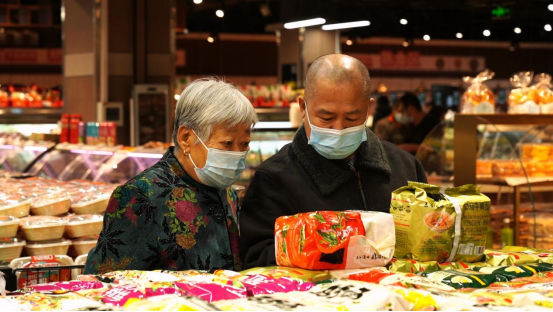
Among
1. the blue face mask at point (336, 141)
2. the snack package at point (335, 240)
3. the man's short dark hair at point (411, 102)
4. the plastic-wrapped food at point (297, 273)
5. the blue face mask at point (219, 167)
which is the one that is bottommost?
the plastic-wrapped food at point (297, 273)

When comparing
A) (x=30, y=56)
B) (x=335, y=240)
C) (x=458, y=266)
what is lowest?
(x=458, y=266)

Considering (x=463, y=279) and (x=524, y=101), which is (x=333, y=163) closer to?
(x=463, y=279)

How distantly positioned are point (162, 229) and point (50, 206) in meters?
1.71

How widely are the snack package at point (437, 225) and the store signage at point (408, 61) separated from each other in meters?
15.2

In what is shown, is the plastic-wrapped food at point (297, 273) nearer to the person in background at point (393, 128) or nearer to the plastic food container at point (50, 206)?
the plastic food container at point (50, 206)

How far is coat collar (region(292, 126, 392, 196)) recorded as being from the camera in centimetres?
263

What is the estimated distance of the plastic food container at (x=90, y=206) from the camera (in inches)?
161

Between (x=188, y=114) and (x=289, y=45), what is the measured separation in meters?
11.4

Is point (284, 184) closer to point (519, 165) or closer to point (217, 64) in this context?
point (519, 165)

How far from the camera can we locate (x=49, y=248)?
11.9 ft

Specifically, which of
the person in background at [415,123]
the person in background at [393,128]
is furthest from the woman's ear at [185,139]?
the person in background at [393,128]

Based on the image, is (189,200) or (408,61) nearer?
(189,200)

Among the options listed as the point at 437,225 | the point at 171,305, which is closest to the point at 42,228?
the point at 437,225

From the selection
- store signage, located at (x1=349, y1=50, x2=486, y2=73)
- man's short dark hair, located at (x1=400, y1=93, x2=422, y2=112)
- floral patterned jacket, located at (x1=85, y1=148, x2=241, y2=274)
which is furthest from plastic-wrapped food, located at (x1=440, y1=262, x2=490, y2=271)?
store signage, located at (x1=349, y1=50, x2=486, y2=73)
